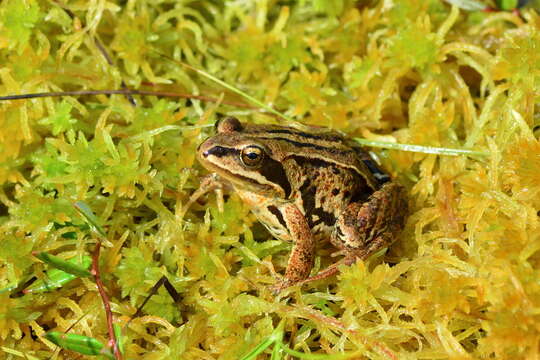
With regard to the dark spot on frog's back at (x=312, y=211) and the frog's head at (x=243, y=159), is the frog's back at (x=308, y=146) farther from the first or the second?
the dark spot on frog's back at (x=312, y=211)

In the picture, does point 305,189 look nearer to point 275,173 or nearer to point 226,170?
point 275,173

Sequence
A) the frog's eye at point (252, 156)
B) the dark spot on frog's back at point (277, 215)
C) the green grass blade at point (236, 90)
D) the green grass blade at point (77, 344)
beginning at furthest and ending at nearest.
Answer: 1. the green grass blade at point (236, 90)
2. the dark spot on frog's back at point (277, 215)
3. the frog's eye at point (252, 156)
4. the green grass blade at point (77, 344)

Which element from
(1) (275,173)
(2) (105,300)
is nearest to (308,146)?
(1) (275,173)

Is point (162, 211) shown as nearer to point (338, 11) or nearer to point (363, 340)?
point (363, 340)

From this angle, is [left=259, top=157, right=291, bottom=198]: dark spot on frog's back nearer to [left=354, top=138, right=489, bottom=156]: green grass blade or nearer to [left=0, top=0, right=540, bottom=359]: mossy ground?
[left=0, top=0, right=540, bottom=359]: mossy ground

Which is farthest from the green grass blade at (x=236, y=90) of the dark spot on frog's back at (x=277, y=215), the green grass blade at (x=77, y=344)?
the green grass blade at (x=77, y=344)
